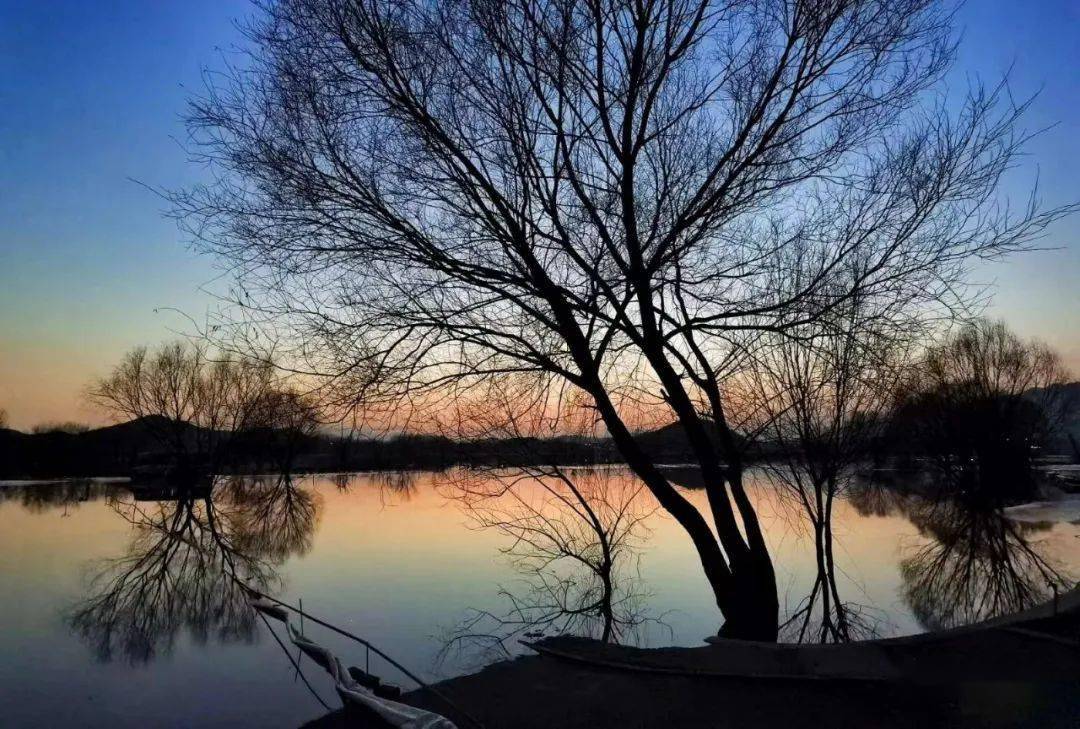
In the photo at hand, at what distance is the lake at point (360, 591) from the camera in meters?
8.99

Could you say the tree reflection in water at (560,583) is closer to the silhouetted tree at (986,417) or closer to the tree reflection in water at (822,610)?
the tree reflection in water at (822,610)

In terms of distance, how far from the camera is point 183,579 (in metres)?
16.2

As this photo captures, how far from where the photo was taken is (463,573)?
54.3 feet

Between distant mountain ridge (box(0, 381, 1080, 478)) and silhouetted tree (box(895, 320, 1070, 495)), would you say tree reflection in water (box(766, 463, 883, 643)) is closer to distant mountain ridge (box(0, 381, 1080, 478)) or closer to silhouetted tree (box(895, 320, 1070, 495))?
distant mountain ridge (box(0, 381, 1080, 478))

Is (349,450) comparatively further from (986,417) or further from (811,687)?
(986,417)

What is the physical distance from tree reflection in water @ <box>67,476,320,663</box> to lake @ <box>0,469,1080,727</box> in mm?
57

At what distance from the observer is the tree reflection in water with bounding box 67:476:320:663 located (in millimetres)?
11594

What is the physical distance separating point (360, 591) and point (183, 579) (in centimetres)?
401

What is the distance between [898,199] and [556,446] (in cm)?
569

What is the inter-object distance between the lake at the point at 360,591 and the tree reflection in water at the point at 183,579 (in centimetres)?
6

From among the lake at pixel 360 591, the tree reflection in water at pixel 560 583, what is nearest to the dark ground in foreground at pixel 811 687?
the lake at pixel 360 591

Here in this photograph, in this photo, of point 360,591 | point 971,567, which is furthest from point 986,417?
point 360,591

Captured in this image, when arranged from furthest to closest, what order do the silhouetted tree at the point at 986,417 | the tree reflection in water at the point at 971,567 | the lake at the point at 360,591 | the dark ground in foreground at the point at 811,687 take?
the silhouetted tree at the point at 986,417, the tree reflection in water at the point at 971,567, the lake at the point at 360,591, the dark ground in foreground at the point at 811,687

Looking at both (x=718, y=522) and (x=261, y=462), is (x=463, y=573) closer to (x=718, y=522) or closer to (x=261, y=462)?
(x=718, y=522)
